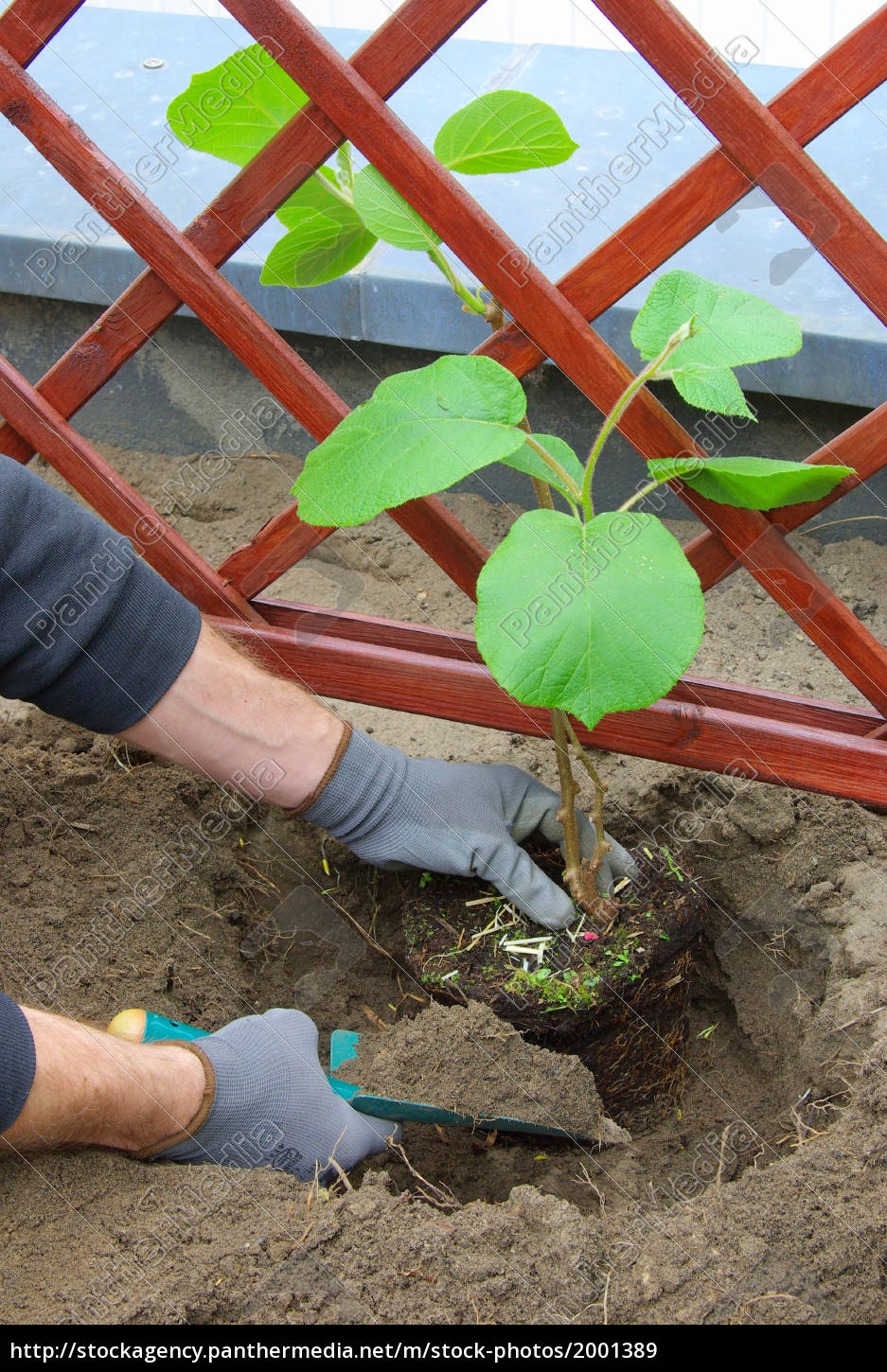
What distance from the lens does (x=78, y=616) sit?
1.17 meters

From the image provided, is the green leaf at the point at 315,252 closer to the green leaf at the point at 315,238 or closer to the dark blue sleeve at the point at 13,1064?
the green leaf at the point at 315,238

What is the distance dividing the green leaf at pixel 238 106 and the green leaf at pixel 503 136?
20cm

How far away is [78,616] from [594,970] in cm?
72

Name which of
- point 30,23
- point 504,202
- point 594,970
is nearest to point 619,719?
point 594,970

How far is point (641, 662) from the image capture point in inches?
37.0

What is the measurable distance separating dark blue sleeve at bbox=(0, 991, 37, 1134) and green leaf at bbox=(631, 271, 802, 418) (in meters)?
0.89

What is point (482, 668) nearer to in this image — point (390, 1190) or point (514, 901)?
point (514, 901)

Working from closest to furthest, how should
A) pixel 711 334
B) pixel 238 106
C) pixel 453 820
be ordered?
pixel 711 334, pixel 238 106, pixel 453 820

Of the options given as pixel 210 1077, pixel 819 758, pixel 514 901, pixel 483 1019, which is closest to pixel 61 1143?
pixel 210 1077

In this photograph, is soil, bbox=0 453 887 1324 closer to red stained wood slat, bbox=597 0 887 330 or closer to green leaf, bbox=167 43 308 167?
red stained wood slat, bbox=597 0 887 330

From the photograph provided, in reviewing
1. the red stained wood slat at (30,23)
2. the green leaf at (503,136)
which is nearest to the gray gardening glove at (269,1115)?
the green leaf at (503,136)

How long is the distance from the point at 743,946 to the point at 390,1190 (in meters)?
0.55

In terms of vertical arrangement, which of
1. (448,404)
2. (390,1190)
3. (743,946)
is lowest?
(743,946)

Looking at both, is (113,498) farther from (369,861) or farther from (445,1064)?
(445,1064)
